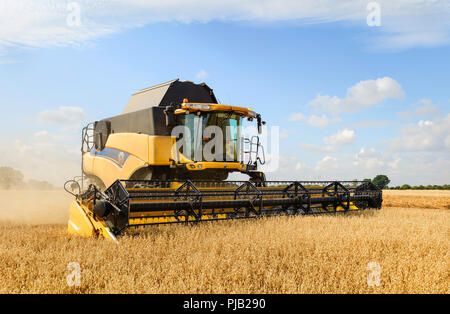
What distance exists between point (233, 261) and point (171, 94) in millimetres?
5800

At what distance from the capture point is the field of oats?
10.9ft

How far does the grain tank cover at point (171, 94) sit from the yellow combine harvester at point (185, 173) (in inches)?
0.9

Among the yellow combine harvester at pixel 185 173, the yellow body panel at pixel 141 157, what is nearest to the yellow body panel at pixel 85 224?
the yellow combine harvester at pixel 185 173

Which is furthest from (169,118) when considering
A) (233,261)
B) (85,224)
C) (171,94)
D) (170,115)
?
(233,261)

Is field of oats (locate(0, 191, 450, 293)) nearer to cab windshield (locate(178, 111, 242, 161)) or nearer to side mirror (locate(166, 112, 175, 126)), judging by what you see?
cab windshield (locate(178, 111, 242, 161))

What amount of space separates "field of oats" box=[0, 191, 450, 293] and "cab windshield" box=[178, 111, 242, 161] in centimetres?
217

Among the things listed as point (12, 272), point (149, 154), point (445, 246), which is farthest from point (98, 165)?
point (445, 246)

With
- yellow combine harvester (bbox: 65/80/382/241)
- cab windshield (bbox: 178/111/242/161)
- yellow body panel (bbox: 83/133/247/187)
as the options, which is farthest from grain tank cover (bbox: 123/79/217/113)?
cab windshield (bbox: 178/111/242/161)

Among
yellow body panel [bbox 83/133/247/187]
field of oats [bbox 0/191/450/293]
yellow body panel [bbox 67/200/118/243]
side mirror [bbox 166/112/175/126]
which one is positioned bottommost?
field of oats [bbox 0/191/450/293]

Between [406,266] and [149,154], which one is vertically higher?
[149,154]

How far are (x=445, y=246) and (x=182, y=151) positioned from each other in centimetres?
493

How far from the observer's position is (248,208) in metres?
6.99

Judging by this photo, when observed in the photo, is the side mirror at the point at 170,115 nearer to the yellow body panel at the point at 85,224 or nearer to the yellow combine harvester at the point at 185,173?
the yellow combine harvester at the point at 185,173
